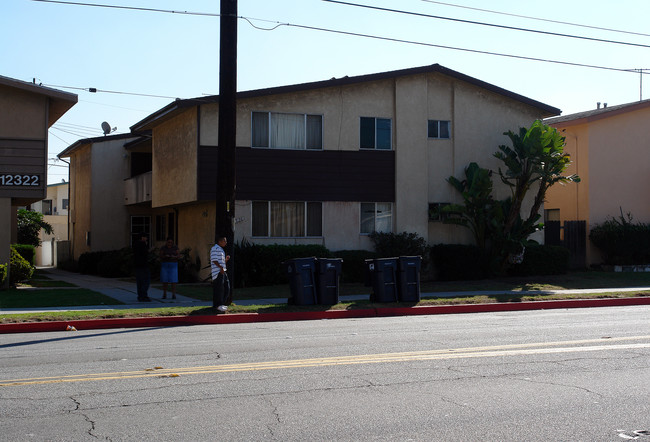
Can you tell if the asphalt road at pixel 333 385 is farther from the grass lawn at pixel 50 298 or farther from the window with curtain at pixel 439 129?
the window with curtain at pixel 439 129

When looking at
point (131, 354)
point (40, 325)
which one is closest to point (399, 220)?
→ point (40, 325)

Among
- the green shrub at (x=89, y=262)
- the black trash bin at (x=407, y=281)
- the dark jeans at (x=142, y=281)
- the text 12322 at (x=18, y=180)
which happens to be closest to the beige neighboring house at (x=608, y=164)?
the black trash bin at (x=407, y=281)

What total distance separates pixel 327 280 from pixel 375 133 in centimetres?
851

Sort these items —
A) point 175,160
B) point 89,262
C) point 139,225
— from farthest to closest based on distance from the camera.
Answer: point 139,225, point 89,262, point 175,160

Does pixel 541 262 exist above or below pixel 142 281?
above

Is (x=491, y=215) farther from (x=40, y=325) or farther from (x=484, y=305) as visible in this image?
(x=40, y=325)

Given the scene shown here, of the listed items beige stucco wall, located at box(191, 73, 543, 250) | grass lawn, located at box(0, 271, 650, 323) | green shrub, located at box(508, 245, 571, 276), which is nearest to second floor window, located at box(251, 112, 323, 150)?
beige stucco wall, located at box(191, 73, 543, 250)

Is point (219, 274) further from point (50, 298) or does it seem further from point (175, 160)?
point (175, 160)

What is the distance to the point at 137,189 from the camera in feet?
99.7

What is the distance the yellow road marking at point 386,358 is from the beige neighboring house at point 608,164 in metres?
18.4

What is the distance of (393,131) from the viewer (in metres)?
24.2

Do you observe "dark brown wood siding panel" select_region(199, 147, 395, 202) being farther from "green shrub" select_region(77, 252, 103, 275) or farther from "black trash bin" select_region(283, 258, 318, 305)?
"green shrub" select_region(77, 252, 103, 275)

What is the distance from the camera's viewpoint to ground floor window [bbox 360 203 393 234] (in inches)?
942

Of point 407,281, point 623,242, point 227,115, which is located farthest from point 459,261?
point 227,115
